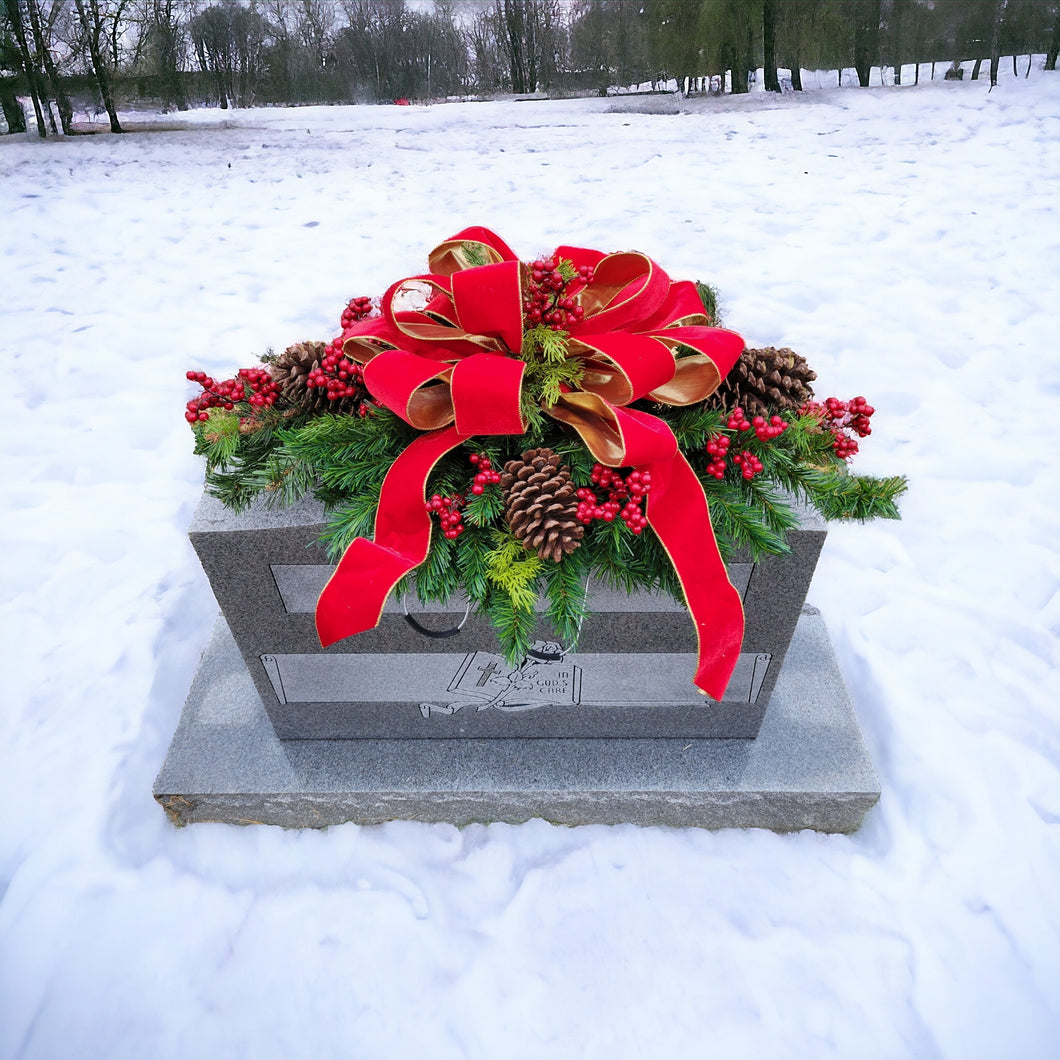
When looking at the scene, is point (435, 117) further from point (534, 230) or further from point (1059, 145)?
point (1059, 145)

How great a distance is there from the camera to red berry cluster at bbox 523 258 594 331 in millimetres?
1036

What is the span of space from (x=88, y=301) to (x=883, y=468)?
3.77 meters

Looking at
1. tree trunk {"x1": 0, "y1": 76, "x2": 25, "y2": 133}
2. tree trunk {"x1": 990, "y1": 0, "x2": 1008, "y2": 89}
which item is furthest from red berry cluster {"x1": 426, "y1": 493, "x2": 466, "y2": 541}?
tree trunk {"x1": 990, "y1": 0, "x2": 1008, "y2": 89}

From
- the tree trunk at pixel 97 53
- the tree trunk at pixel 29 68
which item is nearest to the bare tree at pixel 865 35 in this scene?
the tree trunk at pixel 97 53

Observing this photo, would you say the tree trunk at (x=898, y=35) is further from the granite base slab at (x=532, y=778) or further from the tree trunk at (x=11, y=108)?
the tree trunk at (x=11, y=108)

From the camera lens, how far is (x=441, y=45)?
13.0ft

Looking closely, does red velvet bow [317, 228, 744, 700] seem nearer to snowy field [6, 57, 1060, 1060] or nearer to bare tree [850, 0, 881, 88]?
snowy field [6, 57, 1060, 1060]

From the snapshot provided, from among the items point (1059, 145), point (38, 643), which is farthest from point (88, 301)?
point (1059, 145)

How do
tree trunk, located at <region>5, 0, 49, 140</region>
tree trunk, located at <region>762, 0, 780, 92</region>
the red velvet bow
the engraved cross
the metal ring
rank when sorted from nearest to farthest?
the red velvet bow → the metal ring → the engraved cross → tree trunk, located at <region>5, 0, 49, 140</region> → tree trunk, located at <region>762, 0, 780, 92</region>

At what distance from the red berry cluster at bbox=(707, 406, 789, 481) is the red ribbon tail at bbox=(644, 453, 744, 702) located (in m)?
0.05

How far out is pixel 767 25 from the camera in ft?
13.5

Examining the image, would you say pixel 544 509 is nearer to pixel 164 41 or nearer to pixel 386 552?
pixel 386 552

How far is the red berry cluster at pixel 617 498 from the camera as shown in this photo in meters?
0.93

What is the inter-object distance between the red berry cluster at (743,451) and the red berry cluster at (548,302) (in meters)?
0.28
